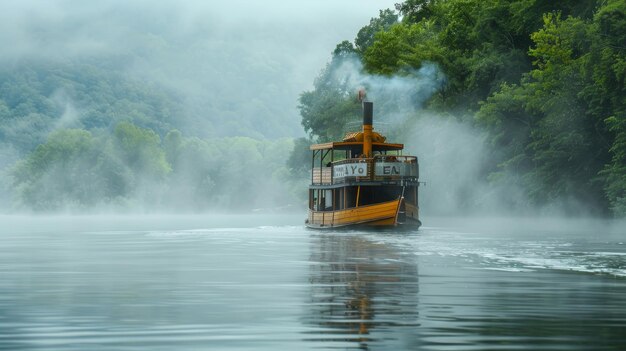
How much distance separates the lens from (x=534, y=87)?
243 ft

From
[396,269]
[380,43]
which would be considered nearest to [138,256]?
[396,269]

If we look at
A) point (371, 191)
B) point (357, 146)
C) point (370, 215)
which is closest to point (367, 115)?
point (357, 146)

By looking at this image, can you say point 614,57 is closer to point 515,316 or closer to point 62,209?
point 515,316

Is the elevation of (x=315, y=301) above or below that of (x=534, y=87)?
below

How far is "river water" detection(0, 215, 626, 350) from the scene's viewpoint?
1393 centimetres

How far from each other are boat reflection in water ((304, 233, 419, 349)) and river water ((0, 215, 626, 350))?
0.08 ft

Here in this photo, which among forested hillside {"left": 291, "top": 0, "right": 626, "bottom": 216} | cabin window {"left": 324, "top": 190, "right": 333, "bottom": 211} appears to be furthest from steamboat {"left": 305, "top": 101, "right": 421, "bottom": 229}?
forested hillside {"left": 291, "top": 0, "right": 626, "bottom": 216}

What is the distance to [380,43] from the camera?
4126 inches

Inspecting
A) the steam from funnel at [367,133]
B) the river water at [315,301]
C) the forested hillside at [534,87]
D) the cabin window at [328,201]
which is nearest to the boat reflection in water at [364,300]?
the river water at [315,301]

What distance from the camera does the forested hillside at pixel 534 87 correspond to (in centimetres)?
6369

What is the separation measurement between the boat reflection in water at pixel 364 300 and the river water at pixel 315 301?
0.02 meters

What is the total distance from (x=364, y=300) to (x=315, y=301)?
0.74m

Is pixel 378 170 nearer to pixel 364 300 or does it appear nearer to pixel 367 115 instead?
pixel 367 115

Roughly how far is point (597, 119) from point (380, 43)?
3791cm
